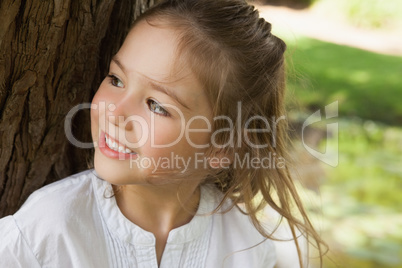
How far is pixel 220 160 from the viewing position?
1.62 m

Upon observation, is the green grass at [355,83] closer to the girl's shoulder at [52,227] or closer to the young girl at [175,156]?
the young girl at [175,156]

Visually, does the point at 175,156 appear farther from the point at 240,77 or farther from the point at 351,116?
the point at 351,116

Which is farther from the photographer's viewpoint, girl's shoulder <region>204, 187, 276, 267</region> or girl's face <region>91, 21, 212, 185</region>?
girl's shoulder <region>204, 187, 276, 267</region>

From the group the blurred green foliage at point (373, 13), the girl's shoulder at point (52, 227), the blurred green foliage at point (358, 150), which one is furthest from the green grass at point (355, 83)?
the girl's shoulder at point (52, 227)

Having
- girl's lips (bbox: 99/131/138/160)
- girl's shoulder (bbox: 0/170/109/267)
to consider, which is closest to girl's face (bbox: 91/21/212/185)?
girl's lips (bbox: 99/131/138/160)

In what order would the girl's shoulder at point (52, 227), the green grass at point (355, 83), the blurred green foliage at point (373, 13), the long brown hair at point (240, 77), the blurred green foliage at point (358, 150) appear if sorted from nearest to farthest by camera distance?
the girl's shoulder at point (52, 227), the long brown hair at point (240, 77), the blurred green foliage at point (358, 150), the green grass at point (355, 83), the blurred green foliage at point (373, 13)

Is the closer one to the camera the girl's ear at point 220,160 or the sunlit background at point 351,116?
the girl's ear at point 220,160

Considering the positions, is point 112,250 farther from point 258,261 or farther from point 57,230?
point 258,261

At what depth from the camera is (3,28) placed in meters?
1.30

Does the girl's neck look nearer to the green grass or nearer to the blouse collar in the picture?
the blouse collar

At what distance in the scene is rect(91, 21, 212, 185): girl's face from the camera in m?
1.39

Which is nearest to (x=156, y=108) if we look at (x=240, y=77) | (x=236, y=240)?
(x=240, y=77)

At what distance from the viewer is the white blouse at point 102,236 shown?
135cm

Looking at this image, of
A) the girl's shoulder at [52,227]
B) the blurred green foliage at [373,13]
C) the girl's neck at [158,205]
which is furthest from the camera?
the blurred green foliage at [373,13]
